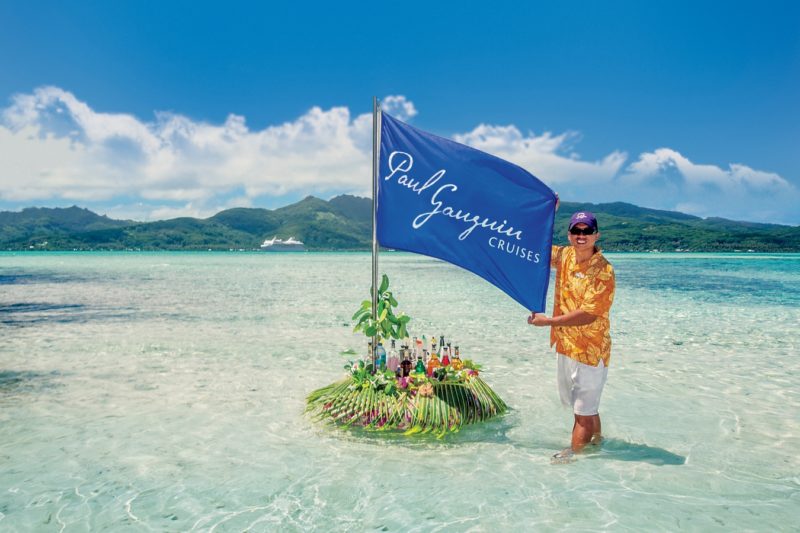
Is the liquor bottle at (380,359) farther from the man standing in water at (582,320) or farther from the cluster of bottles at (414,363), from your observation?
the man standing in water at (582,320)

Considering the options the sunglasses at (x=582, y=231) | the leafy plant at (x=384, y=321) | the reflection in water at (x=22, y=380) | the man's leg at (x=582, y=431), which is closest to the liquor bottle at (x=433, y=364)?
the leafy plant at (x=384, y=321)

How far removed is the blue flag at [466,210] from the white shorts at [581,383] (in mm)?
710

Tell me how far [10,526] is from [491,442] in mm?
4846

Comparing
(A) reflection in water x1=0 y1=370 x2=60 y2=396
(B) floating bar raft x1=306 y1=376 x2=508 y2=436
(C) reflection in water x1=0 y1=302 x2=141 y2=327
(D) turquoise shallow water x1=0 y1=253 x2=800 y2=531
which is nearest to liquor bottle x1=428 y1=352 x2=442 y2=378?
(B) floating bar raft x1=306 y1=376 x2=508 y2=436

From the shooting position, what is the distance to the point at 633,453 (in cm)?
616

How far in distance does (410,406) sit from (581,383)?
2161 millimetres

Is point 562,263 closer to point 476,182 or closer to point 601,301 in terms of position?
point 601,301

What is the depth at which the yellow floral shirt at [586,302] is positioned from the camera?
17.3 ft

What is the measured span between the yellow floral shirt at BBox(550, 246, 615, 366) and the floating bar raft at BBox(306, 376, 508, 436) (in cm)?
175

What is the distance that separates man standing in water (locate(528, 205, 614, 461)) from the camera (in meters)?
5.27

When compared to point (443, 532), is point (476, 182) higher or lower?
higher

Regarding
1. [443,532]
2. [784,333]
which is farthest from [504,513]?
[784,333]

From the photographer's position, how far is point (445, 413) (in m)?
6.65

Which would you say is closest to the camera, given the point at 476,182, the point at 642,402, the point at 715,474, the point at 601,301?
the point at 601,301
